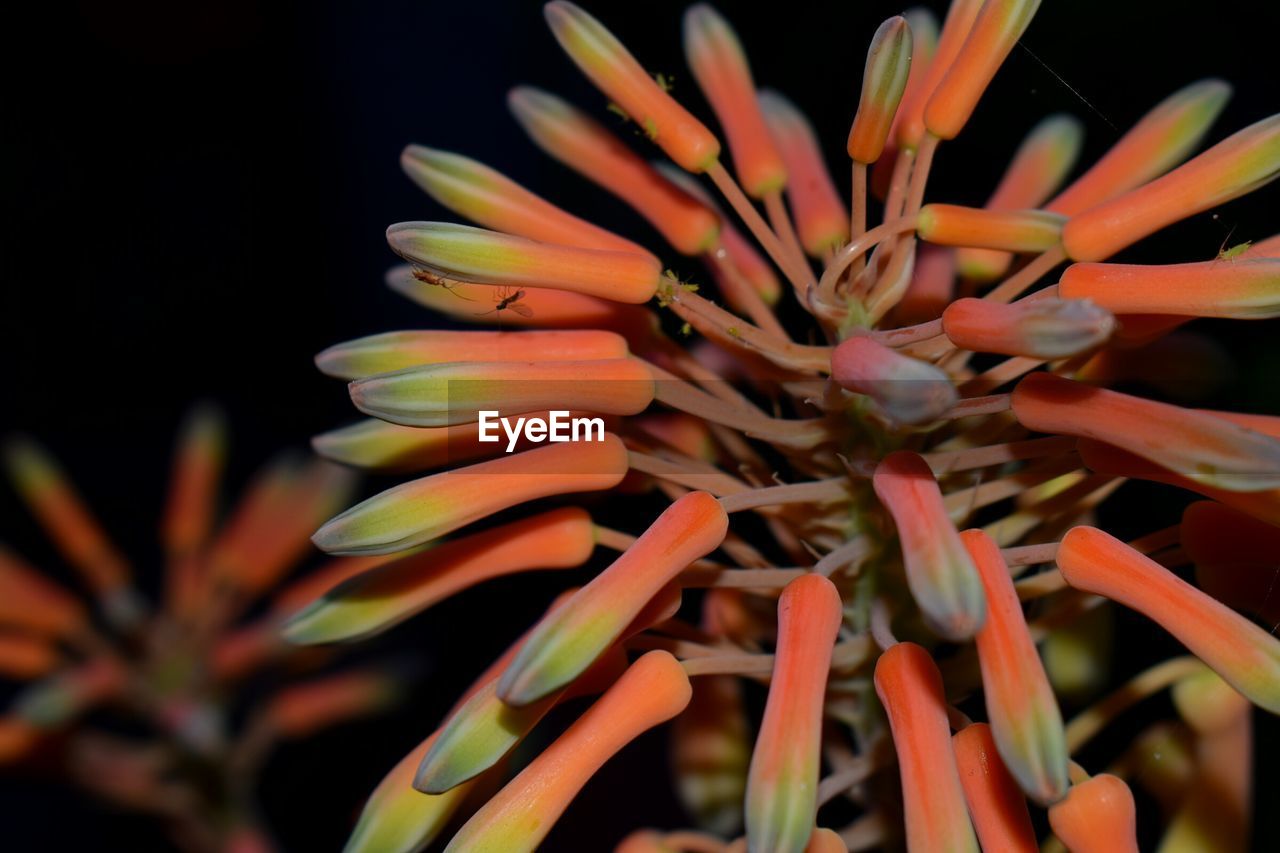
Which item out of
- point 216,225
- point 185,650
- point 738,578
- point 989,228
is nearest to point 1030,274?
point 989,228

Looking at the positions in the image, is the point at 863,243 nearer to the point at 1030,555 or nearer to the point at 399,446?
the point at 1030,555

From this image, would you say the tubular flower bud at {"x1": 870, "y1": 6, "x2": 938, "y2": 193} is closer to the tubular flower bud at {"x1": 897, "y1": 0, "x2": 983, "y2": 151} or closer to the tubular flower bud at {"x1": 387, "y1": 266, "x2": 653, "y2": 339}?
the tubular flower bud at {"x1": 897, "y1": 0, "x2": 983, "y2": 151}

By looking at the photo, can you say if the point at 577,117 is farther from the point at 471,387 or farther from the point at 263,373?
the point at 263,373

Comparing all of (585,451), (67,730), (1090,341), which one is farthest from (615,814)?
(1090,341)

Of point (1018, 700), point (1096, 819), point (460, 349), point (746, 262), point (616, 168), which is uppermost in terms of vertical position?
point (616, 168)

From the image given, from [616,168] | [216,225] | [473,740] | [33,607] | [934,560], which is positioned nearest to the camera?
[934,560]
